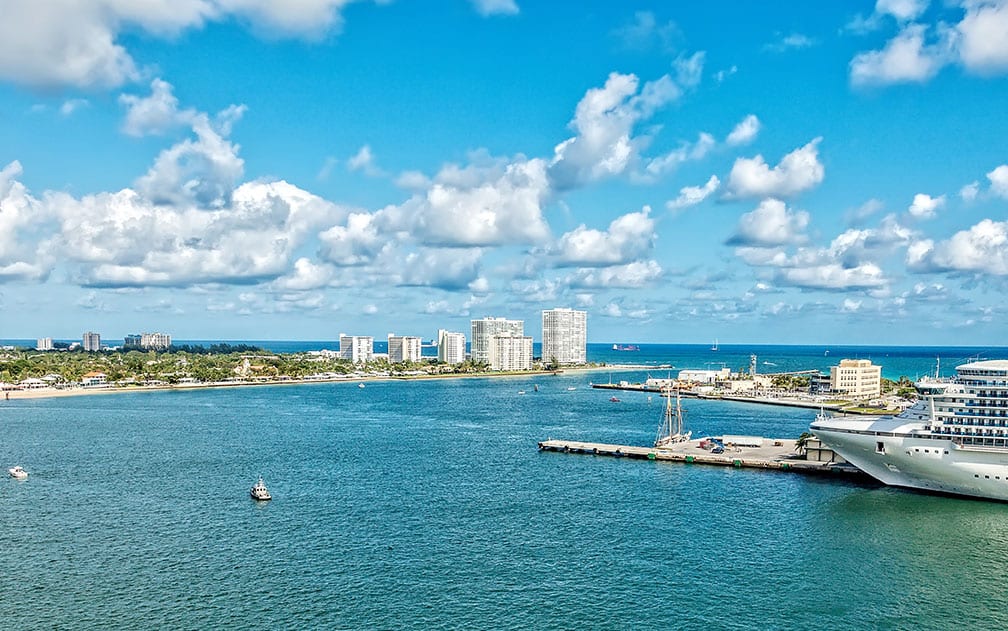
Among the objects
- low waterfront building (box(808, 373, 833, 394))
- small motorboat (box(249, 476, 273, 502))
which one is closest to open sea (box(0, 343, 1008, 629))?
small motorboat (box(249, 476, 273, 502))

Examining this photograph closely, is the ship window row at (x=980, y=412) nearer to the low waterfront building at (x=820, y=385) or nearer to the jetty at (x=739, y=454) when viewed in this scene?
the jetty at (x=739, y=454)

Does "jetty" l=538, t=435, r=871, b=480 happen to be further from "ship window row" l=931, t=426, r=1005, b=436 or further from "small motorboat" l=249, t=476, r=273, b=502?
"small motorboat" l=249, t=476, r=273, b=502

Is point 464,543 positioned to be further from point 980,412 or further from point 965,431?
point 980,412

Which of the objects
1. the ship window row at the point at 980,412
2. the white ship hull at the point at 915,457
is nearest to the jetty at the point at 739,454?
the white ship hull at the point at 915,457

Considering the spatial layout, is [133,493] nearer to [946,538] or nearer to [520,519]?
[520,519]

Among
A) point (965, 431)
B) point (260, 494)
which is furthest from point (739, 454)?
point (260, 494)

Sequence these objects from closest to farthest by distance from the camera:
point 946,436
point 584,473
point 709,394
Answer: point 946,436 → point 584,473 → point 709,394

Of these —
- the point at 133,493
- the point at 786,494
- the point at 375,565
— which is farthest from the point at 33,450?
the point at 786,494
